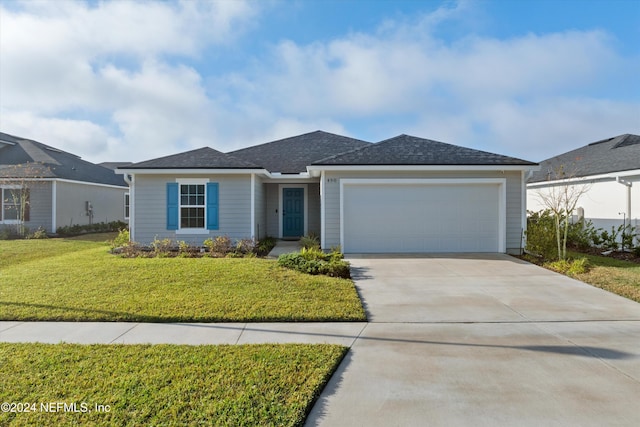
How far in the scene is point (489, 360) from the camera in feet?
13.3

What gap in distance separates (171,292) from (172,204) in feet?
20.8

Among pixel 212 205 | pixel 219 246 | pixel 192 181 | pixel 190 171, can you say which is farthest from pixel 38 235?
pixel 219 246

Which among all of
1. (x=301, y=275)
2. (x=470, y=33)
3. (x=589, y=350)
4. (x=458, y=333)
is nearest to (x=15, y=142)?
(x=301, y=275)

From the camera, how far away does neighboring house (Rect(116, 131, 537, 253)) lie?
1162cm

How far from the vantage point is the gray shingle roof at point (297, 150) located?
16203 millimetres

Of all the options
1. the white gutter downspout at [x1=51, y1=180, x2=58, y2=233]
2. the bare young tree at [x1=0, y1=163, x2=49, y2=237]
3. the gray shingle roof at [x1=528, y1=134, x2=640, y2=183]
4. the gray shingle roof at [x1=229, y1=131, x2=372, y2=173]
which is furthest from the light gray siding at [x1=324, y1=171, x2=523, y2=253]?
the bare young tree at [x1=0, y1=163, x2=49, y2=237]

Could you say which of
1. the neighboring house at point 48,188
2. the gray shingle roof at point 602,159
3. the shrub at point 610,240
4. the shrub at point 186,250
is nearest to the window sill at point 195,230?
the shrub at point 186,250

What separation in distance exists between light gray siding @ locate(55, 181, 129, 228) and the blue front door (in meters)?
10.4

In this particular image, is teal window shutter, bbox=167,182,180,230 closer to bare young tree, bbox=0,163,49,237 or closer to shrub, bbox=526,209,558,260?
bare young tree, bbox=0,163,49,237

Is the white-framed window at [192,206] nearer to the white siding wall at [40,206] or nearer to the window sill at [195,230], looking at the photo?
the window sill at [195,230]

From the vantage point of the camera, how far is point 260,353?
412 cm

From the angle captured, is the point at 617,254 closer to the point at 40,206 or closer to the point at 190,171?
the point at 190,171

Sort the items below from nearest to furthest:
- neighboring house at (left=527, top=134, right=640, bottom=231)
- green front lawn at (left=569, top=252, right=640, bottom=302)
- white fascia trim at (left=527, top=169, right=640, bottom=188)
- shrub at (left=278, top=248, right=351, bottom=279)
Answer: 1. green front lawn at (left=569, top=252, right=640, bottom=302)
2. shrub at (left=278, top=248, right=351, bottom=279)
3. white fascia trim at (left=527, top=169, right=640, bottom=188)
4. neighboring house at (left=527, top=134, right=640, bottom=231)

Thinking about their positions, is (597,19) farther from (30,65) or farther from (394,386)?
(30,65)
